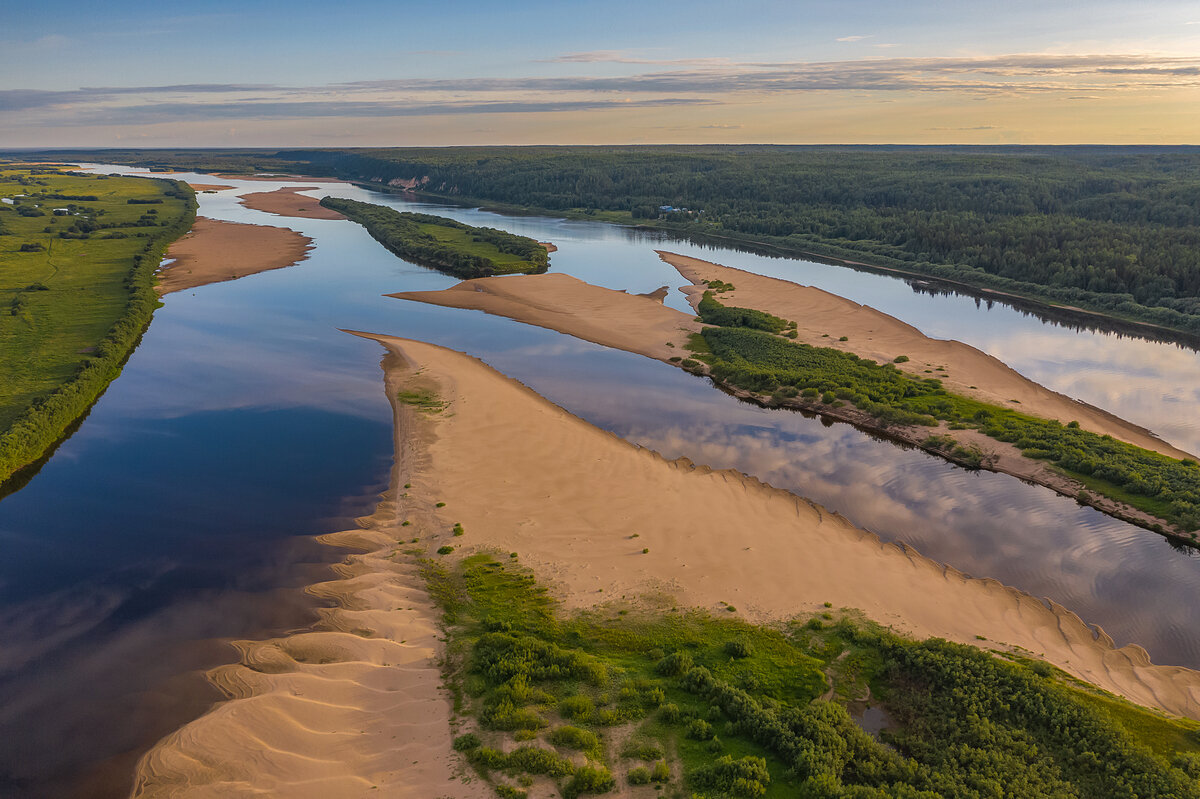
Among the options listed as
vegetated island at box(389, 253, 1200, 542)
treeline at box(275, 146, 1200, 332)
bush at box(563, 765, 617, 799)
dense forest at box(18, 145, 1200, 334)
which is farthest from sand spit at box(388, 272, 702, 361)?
treeline at box(275, 146, 1200, 332)

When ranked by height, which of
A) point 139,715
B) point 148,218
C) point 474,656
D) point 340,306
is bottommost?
point 139,715

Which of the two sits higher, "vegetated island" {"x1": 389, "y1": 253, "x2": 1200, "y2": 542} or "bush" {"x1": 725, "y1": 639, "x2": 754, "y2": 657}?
"vegetated island" {"x1": 389, "y1": 253, "x2": 1200, "y2": 542}

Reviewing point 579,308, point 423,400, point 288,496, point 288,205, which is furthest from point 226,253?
point 288,496

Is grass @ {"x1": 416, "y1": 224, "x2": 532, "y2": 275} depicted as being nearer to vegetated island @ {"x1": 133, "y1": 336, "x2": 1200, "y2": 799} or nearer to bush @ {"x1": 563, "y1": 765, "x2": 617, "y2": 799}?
vegetated island @ {"x1": 133, "y1": 336, "x2": 1200, "y2": 799}

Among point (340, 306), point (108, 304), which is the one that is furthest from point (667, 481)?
point (108, 304)

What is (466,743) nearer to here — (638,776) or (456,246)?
(638,776)

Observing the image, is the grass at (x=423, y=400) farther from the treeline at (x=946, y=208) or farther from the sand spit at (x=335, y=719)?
the treeline at (x=946, y=208)

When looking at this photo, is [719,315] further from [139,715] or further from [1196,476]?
[139,715]
